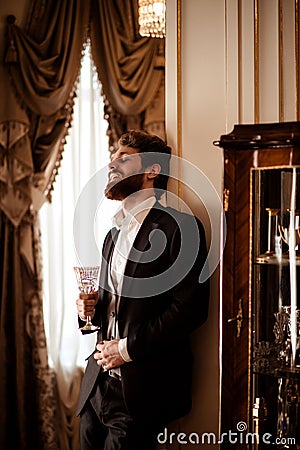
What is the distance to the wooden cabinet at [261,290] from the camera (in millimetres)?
2479

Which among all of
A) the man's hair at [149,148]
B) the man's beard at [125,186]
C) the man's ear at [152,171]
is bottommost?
the man's beard at [125,186]

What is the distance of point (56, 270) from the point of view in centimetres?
403

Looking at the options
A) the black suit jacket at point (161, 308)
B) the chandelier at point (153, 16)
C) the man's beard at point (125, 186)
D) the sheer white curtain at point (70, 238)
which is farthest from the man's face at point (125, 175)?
the sheer white curtain at point (70, 238)

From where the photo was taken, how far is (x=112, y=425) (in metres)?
2.82

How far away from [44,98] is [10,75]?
21cm

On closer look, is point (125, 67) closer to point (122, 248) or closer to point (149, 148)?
point (149, 148)

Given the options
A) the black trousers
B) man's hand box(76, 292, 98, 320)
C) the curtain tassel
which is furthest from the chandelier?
the black trousers

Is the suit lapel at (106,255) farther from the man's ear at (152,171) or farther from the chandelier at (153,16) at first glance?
the chandelier at (153,16)

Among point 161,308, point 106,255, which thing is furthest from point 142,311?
point 106,255

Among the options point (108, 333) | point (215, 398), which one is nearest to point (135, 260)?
point (108, 333)

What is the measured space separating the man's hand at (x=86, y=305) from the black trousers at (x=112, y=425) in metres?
0.25

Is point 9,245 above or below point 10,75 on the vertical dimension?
below

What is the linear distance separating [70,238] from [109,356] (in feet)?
4.16

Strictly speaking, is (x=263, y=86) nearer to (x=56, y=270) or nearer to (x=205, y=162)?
(x=205, y=162)
